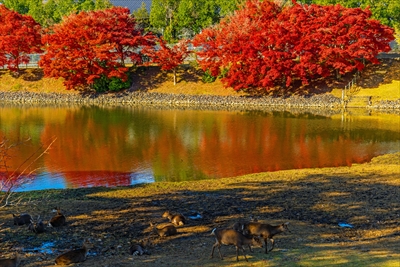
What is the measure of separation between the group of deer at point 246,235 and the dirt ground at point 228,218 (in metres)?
0.28

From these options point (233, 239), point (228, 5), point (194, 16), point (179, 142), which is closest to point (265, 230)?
point (233, 239)

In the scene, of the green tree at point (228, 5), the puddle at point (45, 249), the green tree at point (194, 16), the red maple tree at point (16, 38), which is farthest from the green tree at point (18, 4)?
the puddle at point (45, 249)

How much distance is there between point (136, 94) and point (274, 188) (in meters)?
35.6

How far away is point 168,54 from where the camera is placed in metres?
52.9

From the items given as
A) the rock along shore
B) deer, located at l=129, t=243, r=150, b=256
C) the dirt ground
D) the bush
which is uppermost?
the bush

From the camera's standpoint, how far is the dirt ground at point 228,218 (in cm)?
1027

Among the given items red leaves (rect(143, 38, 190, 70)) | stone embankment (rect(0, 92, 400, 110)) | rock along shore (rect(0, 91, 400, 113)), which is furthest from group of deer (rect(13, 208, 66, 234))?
red leaves (rect(143, 38, 190, 70))

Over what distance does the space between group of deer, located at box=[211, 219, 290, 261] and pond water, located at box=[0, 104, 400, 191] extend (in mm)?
11470

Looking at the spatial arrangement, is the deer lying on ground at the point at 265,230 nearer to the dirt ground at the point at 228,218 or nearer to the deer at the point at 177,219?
the dirt ground at the point at 228,218

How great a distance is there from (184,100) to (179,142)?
1975 centimetres

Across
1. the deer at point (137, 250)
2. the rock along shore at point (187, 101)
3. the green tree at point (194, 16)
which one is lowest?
the deer at point (137, 250)

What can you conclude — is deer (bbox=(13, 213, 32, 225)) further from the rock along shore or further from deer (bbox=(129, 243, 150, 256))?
the rock along shore

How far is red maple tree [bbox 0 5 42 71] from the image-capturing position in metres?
55.7

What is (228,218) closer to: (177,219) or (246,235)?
(177,219)
